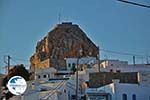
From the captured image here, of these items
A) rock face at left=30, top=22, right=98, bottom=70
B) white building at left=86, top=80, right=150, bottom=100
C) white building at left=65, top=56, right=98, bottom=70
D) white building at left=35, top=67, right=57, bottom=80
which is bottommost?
white building at left=86, top=80, right=150, bottom=100

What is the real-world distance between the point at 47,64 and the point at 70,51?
13276 millimetres

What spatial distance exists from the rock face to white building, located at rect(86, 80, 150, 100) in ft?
185

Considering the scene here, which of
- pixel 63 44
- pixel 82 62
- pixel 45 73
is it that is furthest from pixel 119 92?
pixel 63 44

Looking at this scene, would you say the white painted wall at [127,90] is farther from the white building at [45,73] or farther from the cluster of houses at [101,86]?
the white building at [45,73]

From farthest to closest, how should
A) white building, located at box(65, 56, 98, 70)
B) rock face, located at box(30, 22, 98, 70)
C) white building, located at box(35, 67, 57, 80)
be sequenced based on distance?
1. rock face, located at box(30, 22, 98, 70)
2. white building, located at box(65, 56, 98, 70)
3. white building, located at box(35, 67, 57, 80)

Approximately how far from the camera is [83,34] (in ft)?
355

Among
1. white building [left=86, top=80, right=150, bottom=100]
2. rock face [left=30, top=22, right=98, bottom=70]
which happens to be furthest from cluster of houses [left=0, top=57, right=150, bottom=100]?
rock face [left=30, top=22, right=98, bottom=70]

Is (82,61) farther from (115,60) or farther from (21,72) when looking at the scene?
(21,72)

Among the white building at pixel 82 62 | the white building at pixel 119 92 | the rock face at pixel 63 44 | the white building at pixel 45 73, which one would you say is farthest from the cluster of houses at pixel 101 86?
the rock face at pixel 63 44

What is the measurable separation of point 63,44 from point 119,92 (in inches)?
2691

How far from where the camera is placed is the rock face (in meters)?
104

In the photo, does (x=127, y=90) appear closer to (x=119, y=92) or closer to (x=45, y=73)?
(x=119, y=92)

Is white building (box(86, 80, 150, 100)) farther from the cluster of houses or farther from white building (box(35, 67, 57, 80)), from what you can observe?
white building (box(35, 67, 57, 80))

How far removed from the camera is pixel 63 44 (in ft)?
364
